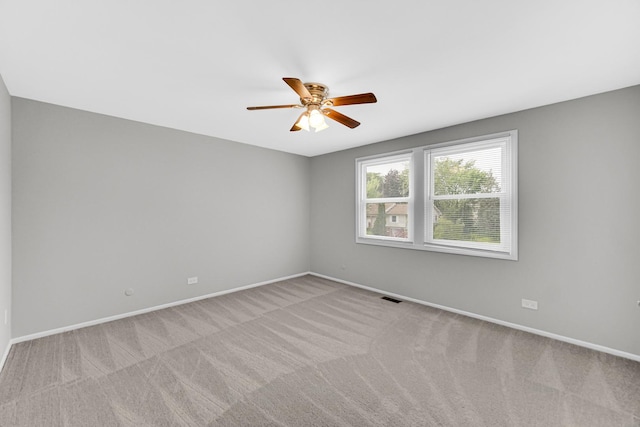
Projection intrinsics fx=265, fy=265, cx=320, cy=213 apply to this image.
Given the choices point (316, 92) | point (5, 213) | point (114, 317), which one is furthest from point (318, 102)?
point (114, 317)

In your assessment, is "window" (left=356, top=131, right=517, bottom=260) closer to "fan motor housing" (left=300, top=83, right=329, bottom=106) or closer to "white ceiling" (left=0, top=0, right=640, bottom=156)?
"white ceiling" (left=0, top=0, right=640, bottom=156)

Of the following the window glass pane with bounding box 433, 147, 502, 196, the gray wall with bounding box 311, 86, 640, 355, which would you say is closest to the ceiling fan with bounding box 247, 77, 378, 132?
the window glass pane with bounding box 433, 147, 502, 196

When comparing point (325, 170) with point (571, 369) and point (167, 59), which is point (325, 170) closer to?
point (167, 59)

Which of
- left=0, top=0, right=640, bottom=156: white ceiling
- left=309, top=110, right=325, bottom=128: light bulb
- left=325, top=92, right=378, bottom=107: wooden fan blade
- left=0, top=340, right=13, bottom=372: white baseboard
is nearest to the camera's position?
left=0, top=0, right=640, bottom=156: white ceiling

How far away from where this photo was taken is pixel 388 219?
4414mm

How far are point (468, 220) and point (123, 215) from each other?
4.42m

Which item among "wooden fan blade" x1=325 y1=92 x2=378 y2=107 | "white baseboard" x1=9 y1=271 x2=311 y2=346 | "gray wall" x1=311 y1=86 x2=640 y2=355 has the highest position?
"wooden fan blade" x1=325 y1=92 x2=378 y2=107

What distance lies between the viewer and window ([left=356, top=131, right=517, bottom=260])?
10.4ft

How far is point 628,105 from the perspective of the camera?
8.03 feet

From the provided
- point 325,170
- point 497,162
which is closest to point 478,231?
point 497,162

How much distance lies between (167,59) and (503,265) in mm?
3955

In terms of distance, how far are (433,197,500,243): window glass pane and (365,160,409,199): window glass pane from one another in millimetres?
632

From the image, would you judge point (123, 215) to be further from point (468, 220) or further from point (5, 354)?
point (468, 220)

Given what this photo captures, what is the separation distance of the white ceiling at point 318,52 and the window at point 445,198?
2.07 feet
